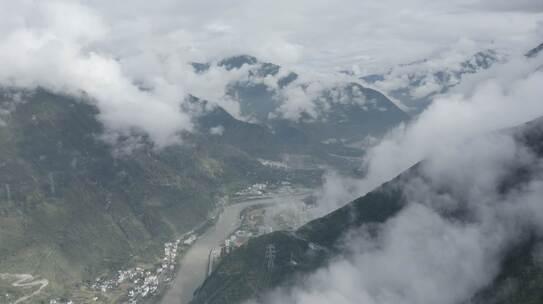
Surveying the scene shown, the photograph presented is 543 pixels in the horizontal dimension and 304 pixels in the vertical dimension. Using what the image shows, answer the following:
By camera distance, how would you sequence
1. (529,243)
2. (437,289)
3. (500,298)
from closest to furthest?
(500,298), (529,243), (437,289)

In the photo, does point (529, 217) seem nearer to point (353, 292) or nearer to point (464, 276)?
point (464, 276)

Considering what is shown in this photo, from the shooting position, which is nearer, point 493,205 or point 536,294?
point 536,294

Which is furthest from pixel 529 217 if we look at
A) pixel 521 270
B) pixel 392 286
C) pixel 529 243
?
pixel 392 286

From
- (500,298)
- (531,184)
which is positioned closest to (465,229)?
(531,184)

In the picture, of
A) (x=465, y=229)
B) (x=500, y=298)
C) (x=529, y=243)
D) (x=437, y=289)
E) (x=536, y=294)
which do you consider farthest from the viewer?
(x=465, y=229)

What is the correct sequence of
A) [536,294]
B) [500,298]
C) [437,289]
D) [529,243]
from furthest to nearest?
[437,289] < [529,243] < [500,298] < [536,294]

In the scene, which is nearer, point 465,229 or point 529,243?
point 529,243

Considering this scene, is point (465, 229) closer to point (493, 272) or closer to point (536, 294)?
point (493, 272)

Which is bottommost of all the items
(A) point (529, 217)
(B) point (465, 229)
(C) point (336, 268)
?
(C) point (336, 268)

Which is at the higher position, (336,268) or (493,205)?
(493,205)
